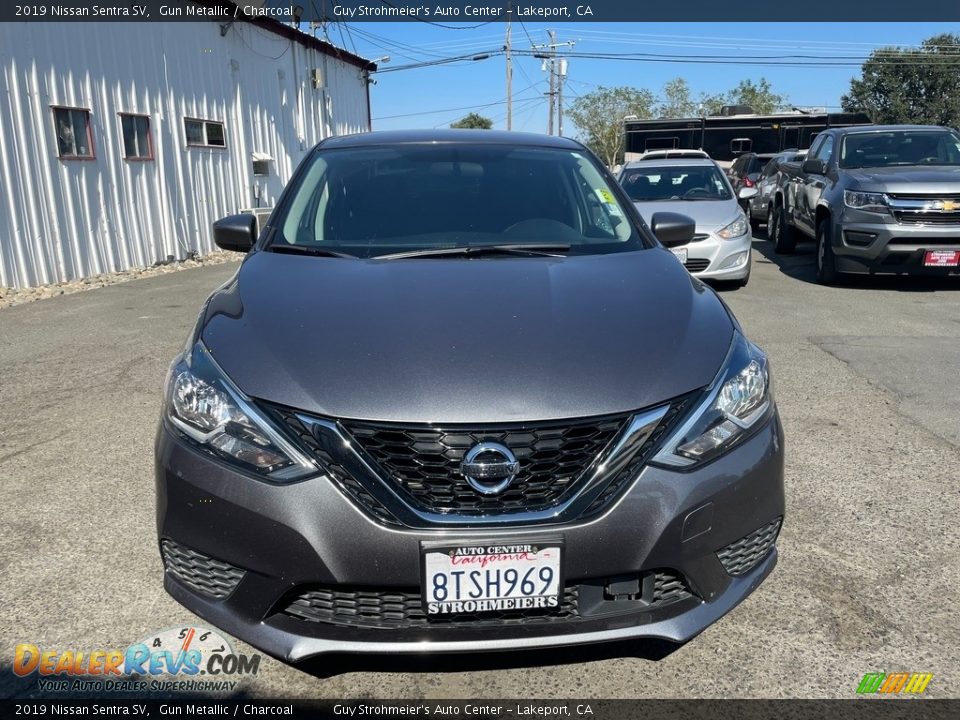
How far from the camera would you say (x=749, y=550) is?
2145 mm

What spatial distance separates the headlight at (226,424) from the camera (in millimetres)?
1920

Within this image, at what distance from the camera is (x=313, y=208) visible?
333 cm

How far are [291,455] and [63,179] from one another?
980 centimetres

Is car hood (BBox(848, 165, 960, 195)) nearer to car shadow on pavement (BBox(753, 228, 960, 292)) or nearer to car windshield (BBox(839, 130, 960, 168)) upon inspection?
car windshield (BBox(839, 130, 960, 168))

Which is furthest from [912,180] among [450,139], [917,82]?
[917,82]

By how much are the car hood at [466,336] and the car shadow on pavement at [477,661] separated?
0.71 m

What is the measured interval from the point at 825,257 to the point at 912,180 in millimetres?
1292

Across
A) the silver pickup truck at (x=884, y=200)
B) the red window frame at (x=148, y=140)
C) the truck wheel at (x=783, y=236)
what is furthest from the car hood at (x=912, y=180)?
the red window frame at (x=148, y=140)

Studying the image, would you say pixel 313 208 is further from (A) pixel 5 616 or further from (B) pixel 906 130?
(B) pixel 906 130

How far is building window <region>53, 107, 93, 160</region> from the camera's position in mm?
9938

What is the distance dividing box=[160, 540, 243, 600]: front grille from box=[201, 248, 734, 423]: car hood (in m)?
0.46

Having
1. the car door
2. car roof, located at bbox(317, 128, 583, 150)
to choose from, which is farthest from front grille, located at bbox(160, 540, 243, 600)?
the car door

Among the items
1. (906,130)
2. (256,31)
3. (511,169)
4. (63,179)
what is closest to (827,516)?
(511,169)

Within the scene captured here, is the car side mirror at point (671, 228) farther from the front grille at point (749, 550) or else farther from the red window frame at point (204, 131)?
the red window frame at point (204, 131)
